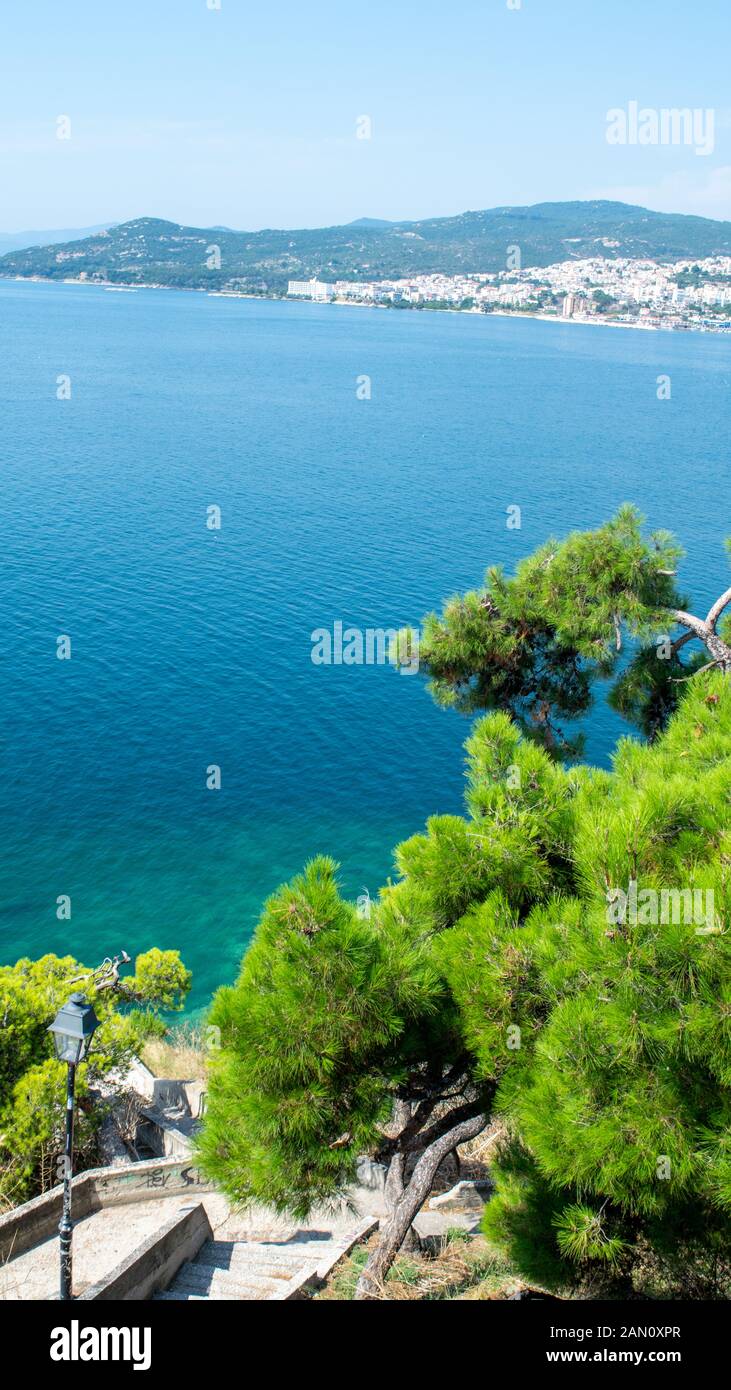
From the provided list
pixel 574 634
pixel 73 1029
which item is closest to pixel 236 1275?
pixel 73 1029

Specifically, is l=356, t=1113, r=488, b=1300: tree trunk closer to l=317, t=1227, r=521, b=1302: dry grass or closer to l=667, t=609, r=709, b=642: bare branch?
l=317, t=1227, r=521, b=1302: dry grass

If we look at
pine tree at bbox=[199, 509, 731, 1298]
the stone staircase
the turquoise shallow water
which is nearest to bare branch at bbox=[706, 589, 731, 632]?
pine tree at bbox=[199, 509, 731, 1298]

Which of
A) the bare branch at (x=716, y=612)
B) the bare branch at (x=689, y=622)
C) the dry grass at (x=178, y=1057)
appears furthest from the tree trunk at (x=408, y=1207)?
the dry grass at (x=178, y=1057)

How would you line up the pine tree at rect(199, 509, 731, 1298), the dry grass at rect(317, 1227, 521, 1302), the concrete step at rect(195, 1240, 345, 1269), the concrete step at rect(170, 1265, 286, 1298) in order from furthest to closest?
1. the concrete step at rect(195, 1240, 345, 1269)
2. the concrete step at rect(170, 1265, 286, 1298)
3. the dry grass at rect(317, 1227, 521, 1302)
4. the pine tree at rect(199, 509, 731, 1298)

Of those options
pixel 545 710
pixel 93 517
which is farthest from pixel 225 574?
pixel 545 710

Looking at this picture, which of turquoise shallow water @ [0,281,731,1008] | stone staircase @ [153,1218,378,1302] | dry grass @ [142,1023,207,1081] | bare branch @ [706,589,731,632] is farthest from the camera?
turquoise shallow water @ [0,281,731,1008]

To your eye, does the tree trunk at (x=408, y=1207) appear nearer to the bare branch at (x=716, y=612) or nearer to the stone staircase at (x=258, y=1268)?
the stone staircase at (x=258, y=1268)

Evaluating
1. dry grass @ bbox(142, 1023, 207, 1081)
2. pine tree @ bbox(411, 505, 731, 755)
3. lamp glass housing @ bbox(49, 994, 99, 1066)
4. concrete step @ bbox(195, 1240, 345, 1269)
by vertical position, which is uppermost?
pine tree @ bbox(411, 505, 731, 755)

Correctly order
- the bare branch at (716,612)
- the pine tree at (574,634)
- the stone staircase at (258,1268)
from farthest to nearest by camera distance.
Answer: the pine tree at (574,634)
the bare branch at (716,612)
the stone staircase at (258,1268)
